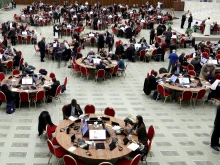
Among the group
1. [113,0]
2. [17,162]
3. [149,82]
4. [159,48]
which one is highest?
[113,0]

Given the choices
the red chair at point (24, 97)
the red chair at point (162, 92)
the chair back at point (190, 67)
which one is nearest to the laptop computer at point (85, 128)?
the red chair at point (24, 97)

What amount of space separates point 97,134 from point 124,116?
352cm

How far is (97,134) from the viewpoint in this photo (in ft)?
27.4

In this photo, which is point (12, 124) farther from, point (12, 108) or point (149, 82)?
point (149, 82)

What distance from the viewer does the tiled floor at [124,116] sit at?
8992 millimetres

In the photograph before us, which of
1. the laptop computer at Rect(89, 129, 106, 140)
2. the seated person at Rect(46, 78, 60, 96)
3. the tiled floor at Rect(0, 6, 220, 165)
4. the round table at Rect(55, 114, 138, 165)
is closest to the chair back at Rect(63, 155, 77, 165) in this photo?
the round table at Rect(55, 114, 138, 165)

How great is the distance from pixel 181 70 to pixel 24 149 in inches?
354

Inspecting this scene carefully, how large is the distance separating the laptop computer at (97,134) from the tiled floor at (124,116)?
1411mm

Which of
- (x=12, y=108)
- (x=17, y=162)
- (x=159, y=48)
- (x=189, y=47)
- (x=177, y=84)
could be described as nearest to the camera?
(x=17, y=162)

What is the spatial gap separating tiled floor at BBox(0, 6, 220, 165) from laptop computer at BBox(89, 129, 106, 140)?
1411mm

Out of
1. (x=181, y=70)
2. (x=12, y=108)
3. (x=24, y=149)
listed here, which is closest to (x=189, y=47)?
(x=181, y=70)

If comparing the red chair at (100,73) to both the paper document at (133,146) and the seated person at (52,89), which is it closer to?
the seated person at (52,89)

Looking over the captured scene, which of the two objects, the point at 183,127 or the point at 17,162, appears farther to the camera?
the point at 183,127

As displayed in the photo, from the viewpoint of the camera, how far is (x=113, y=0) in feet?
145
